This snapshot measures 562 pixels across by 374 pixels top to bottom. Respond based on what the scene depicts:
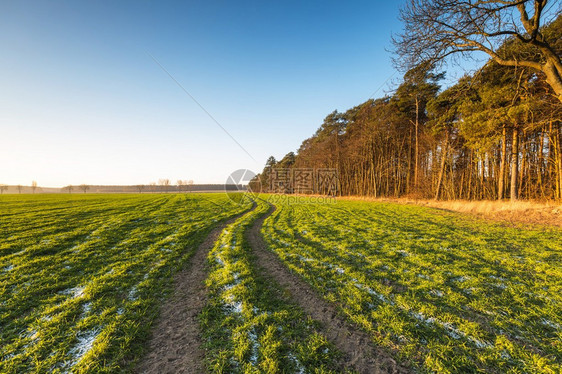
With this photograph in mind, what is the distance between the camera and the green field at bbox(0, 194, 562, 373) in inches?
110

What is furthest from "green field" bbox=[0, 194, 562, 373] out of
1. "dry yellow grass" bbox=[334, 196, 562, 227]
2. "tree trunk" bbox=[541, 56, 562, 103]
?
"tree trunk" bbox=[541, 56, 562, 103]

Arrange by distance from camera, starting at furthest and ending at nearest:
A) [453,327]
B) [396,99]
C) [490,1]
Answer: [396,99], [490,1], [453,327]

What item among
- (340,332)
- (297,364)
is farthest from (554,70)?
(297,364)

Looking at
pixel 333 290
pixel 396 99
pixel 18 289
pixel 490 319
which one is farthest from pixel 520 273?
pixel 396 99

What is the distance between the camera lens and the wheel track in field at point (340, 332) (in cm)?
266

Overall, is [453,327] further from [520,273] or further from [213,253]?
[213,253]

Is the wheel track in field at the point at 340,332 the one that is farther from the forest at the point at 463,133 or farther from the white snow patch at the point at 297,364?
the forest at the point at 463,133

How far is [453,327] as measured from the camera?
3.35 meters

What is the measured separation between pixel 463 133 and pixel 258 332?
74.9 ft

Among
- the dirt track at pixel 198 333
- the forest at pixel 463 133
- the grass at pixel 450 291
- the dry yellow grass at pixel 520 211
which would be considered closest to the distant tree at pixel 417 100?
the forest at pixel 463 133

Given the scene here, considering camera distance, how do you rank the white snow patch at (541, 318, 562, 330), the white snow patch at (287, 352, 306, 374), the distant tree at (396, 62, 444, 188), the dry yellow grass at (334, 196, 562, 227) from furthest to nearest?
the distant tree at (396, 62, 444, 188) < the dry yellow grass at (334, 196, 562, 227) < the white snow patch at (541, 318, 562, 330) < the white snow patch at (287, 352, 306, 374)

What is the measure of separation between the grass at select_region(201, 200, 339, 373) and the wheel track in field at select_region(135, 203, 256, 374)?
0.18m

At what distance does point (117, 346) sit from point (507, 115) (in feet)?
73.0

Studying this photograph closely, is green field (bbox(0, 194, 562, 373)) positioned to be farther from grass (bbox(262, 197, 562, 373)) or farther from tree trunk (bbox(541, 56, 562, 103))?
tree trunk (bbox(541, 56, 562, 103))
